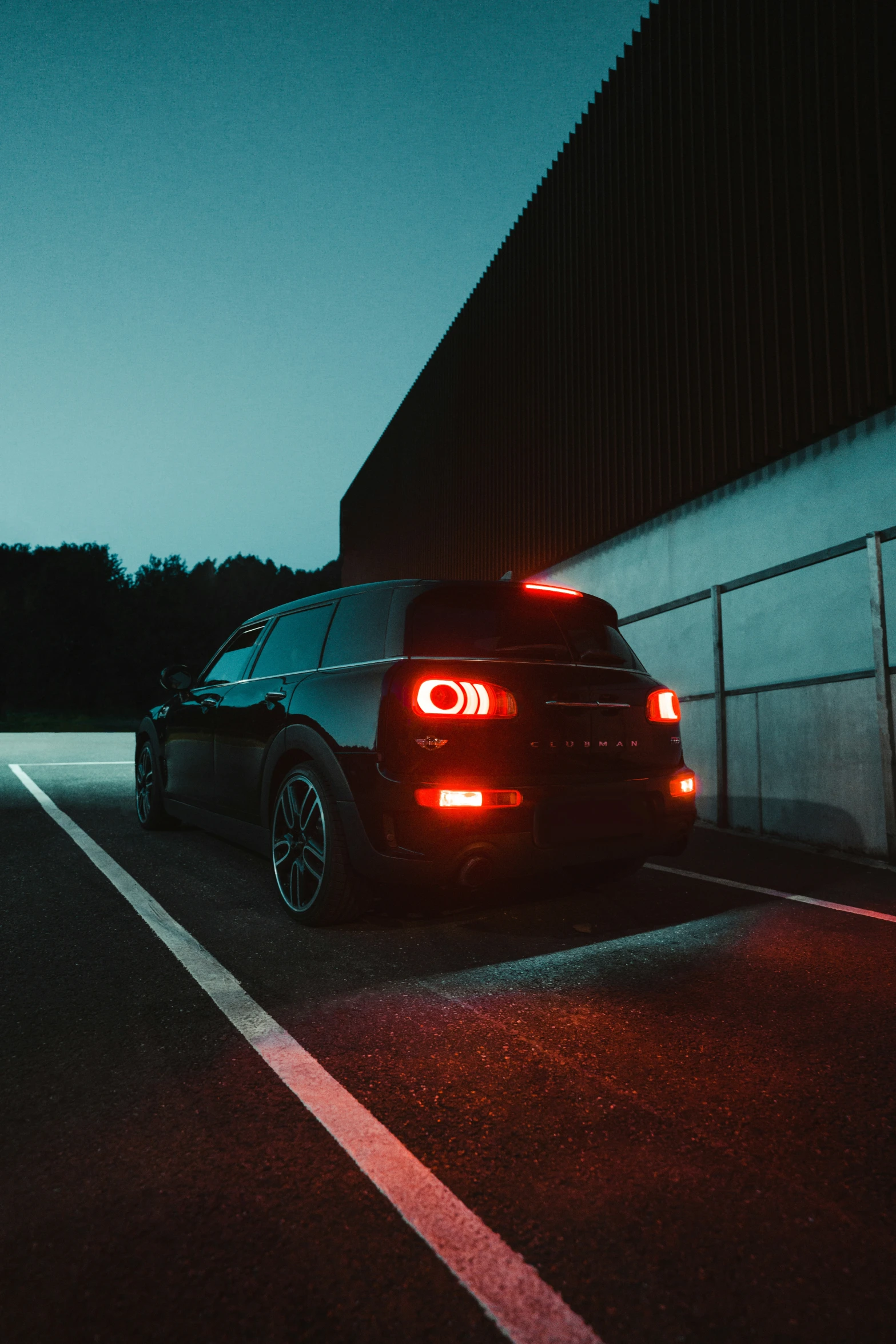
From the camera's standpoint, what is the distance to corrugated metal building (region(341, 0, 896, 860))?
6699 mm

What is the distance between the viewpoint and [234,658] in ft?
18.4

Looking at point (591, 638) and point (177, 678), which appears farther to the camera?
point (177, 678)

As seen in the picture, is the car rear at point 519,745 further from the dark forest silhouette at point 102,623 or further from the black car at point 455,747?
the dark forest silhouette at point 102,623

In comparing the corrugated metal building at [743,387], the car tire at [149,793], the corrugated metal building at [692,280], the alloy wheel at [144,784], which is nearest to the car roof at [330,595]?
the car tire at [149,793]

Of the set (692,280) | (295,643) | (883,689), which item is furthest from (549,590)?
(692,280)

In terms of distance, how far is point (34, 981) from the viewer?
→ 325cm

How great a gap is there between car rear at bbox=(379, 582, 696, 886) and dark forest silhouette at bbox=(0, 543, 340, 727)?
184ft

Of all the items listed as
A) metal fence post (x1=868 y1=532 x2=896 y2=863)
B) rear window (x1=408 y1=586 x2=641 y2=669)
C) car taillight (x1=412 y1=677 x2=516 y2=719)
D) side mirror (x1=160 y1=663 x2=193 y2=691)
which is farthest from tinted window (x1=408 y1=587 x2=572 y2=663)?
metal fence post (x1=868 y1=532 x2=896 y2=863)

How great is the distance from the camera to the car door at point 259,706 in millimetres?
4484

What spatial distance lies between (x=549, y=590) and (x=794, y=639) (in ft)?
13.5

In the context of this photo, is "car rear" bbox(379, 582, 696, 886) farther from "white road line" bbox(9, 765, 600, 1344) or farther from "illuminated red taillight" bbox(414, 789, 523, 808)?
"white road line" bbox(9, 765, 600, 1344)

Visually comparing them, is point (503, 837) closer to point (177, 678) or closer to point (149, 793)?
point (177, 678)

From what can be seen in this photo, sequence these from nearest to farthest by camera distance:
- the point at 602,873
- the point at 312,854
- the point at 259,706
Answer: the point at 312,854, the point at 602,873, the point at 259,706

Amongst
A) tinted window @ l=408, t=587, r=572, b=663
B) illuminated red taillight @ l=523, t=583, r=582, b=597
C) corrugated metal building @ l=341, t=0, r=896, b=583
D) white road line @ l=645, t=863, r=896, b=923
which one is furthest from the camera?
corrugated metal building @ l=341, t=0, r=896, b=583
